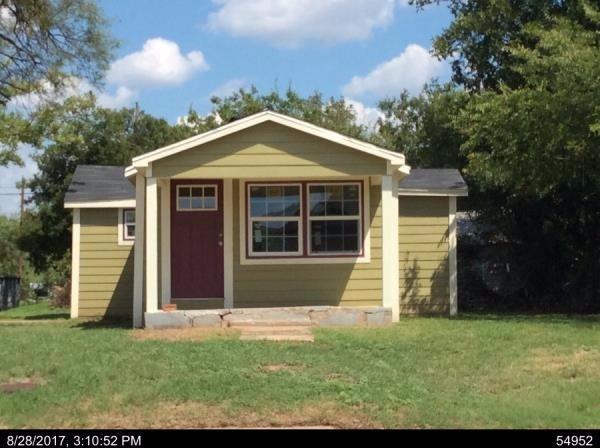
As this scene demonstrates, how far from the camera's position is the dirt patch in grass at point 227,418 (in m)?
5.87

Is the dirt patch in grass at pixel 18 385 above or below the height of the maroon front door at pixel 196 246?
below

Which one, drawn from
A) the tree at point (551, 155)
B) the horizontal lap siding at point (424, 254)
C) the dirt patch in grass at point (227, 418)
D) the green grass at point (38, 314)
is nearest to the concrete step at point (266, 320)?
the horizontal lap siding at point (424, 254)

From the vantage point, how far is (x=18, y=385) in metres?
7.24

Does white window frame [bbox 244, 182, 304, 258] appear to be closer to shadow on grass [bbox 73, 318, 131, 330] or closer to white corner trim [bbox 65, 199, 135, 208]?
shadow on grass [bbox 73, 318, 131, 330]

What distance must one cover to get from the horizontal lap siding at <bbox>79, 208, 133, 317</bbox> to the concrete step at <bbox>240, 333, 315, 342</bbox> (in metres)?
5.36

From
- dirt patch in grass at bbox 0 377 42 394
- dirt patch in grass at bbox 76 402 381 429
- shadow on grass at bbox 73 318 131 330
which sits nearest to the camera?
dirt patch in grass at bbox 76 402 381 429

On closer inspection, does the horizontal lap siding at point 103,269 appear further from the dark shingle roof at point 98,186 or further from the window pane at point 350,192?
the window pane at point 350,192

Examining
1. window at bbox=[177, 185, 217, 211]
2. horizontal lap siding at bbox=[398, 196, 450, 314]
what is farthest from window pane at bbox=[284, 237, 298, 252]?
horizontal lap siding at bbox=[398, 196, 450, 314]

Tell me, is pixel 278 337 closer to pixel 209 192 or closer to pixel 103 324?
pixel 209 192

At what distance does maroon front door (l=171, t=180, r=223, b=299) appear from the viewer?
13648 millimetres

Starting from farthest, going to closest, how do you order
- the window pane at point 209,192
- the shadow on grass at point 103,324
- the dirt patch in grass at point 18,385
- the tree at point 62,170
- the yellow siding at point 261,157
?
the tree at point 62,170 → the window pane at point 209,192 → the shadow on grass at point 103,324 → the yellow siding at point 261,157 → the dirt patch in grass at point 18,385

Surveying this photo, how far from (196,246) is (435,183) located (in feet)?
17.4

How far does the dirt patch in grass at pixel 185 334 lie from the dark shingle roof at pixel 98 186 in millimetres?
4573

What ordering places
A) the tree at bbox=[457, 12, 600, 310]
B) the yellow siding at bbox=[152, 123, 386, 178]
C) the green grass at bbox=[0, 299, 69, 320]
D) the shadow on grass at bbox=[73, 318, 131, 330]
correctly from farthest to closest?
the green grass at bbox=[0, 299, 69, 320] → the shadow on grass at bbox=[73, 318, 131, 330] → the tree at bbox=[457, 12, 600, 310] → the yellow siding at bbox=[152, 123, 386, 178]
